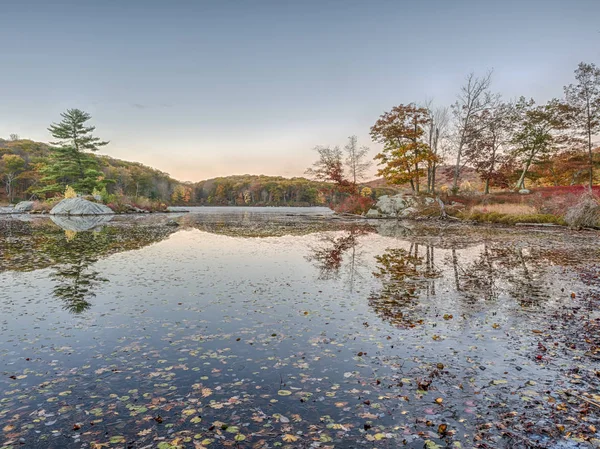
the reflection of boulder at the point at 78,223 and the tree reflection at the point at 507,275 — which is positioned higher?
the reflection of boulder at the point at 78,223

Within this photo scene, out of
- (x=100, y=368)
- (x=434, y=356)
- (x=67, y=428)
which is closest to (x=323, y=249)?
(x=434, y=356)

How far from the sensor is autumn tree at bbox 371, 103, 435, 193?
42.1m

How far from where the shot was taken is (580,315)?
7.20 meters

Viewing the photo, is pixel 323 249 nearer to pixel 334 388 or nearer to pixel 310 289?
pixel 310 289

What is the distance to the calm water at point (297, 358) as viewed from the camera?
3.58m

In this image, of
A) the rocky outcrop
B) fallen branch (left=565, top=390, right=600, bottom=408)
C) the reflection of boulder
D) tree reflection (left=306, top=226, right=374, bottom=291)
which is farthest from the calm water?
the rocky outcrop

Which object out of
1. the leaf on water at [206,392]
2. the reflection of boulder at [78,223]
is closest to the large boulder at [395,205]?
the reflection of boulder at [78,223]

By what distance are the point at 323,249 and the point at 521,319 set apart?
34.3ft

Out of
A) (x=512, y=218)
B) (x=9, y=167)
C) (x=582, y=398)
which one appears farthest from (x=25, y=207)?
(x=582, y=398)

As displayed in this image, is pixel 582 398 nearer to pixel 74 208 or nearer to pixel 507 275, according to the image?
pixel 507 275

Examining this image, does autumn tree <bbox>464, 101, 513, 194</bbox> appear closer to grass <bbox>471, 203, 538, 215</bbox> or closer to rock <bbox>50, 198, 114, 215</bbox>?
grass <bbox>471, 203, 538, 215</bbox>

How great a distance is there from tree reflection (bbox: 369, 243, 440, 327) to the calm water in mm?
83

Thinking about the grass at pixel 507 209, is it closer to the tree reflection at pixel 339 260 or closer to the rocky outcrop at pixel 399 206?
the rocky outcrop at pixel 399 206

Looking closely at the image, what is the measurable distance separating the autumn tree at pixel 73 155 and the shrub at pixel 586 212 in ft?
198
